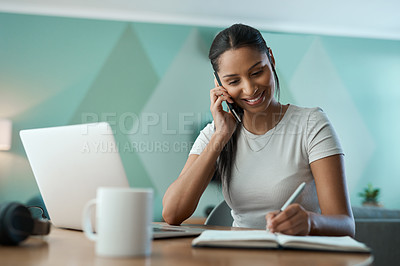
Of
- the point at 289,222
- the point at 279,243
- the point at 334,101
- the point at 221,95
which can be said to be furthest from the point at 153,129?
the point at 279,243

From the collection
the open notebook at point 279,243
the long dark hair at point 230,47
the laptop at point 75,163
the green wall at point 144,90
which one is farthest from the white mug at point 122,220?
the green wall at point 144,90

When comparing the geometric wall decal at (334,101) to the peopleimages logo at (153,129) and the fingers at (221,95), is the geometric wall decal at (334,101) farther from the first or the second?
the fingers at (221,95)

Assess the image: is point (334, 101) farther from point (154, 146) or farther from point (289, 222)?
point (289, 222)

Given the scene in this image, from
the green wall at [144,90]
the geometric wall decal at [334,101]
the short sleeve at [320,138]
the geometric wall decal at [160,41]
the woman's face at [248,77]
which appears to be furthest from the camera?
the geometric wall decal at [334,101]

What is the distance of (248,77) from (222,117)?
0.20 metres

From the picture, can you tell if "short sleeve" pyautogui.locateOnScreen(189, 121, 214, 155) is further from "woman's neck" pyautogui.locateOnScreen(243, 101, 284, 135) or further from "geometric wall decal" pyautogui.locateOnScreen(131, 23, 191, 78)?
"geometric wall decal" pyautogui.locateOnScreen(131, 23, 191, 78)

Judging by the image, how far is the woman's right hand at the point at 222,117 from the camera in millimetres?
1510

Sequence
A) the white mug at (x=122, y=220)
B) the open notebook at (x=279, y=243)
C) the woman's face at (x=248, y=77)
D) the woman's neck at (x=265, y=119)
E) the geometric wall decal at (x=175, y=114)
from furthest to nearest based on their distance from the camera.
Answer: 1. the geometric wall decal at (x=175, y=114)
2. the woman's neck at (x=265, y=119)
3. the woman's face at (x=248, y=77)
4. the open notebook at (x=279, y=243)
5. the white mug at (x=122, y=220)

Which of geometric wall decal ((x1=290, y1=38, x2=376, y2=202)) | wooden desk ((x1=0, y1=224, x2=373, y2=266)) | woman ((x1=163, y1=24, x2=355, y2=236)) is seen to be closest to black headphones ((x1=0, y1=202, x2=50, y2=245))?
wooden desk ((x1=0, y1=224, x2=373, y2=266))

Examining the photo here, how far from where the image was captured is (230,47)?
4.72 feet

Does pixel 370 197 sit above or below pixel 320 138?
below

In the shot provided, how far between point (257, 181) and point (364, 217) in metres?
1.18

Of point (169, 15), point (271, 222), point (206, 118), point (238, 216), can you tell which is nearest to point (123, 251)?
point (271, 222)

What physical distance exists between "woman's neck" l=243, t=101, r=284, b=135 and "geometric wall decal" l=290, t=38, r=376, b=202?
10.4 ft
